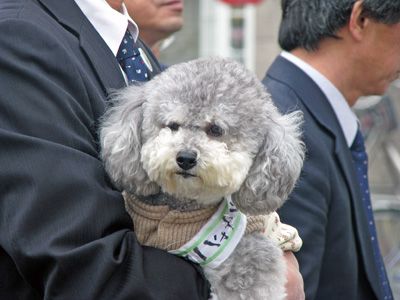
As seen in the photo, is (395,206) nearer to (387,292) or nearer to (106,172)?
(387,292)

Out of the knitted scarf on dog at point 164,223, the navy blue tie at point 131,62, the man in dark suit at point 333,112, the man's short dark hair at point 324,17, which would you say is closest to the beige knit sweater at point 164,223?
the knitted scarf on dog at point 164,223

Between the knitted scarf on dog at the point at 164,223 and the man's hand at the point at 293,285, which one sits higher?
the knitted scarf on dog at the point at 164,223

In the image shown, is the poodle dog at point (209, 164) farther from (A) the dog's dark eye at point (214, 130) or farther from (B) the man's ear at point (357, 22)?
(B) the man's ear at point (357, 22)

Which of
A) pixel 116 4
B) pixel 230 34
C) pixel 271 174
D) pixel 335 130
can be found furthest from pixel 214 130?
pixel 230 34

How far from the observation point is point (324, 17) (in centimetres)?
311

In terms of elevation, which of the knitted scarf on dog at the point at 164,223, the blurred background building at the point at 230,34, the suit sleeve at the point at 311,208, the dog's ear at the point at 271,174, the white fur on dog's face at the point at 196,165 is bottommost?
the blurred background building at the point at 230,34

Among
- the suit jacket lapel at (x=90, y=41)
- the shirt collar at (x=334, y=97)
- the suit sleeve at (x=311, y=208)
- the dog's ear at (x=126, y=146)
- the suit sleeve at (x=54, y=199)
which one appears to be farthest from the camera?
the shirt collar at (x=334, y=97)

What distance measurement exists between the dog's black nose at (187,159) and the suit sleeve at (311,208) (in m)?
0.95

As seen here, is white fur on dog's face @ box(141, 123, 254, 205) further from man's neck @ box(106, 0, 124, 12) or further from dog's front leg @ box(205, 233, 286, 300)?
man's neck @ box(106, 0, 124, 12)

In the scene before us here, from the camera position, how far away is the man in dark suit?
2764mm

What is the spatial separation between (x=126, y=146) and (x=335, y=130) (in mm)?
1278

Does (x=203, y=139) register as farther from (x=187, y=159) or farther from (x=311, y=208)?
(x=311, y=208)

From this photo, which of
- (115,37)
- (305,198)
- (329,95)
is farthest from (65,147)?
(329,95)

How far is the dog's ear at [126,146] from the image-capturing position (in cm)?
190
